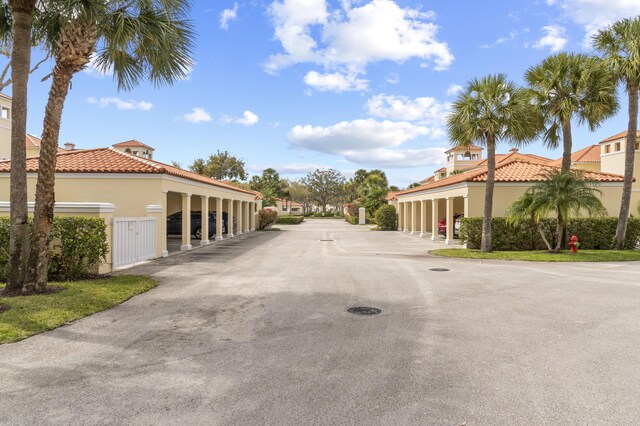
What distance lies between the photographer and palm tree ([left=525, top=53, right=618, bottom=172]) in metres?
16.2

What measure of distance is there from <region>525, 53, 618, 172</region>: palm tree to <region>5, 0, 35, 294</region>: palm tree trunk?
17.6 metres

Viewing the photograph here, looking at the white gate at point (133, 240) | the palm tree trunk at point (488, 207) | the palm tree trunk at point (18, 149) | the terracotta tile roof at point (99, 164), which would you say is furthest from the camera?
the palm tree trunk at point (488, 207)

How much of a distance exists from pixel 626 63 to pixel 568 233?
7.28 m

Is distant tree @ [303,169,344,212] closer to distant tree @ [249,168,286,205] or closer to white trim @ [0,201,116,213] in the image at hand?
distant tree @ [249,168,286,205]

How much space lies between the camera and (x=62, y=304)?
7.49m

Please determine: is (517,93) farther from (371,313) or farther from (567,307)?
(371,313)

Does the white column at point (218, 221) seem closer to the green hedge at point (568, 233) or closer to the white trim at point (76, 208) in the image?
the white trim at point (76, 208)

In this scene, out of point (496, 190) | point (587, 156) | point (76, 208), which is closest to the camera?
point (76, 208)

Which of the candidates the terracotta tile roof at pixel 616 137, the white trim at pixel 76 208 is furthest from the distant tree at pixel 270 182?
the white trim at pixel 76 208

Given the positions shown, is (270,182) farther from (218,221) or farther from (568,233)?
(568,233)

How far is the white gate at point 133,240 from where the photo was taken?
12.3 meters

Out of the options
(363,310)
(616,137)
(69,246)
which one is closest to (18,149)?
(69,246)

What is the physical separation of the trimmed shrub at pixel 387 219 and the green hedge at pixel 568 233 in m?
20.6

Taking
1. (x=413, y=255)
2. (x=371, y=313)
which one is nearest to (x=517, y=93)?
(x=413, y=255)
